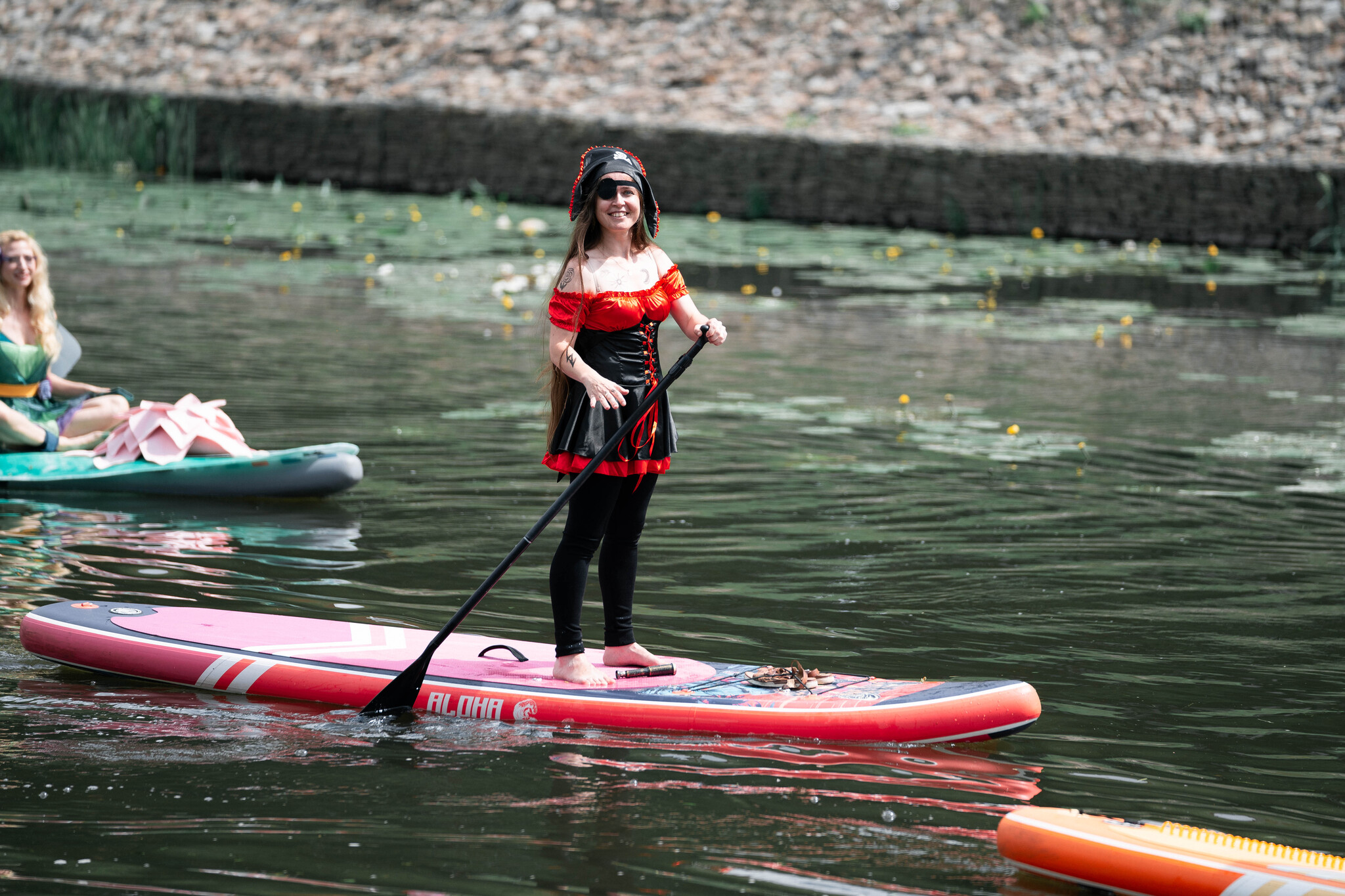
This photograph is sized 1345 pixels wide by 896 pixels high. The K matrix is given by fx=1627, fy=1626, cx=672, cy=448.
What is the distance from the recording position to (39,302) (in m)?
6.84

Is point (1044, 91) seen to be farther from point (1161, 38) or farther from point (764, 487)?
point (764, 487)

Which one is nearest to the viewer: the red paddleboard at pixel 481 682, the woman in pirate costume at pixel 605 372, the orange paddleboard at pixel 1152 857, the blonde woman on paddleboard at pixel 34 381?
the orange paddleboard at pixel 1152 857

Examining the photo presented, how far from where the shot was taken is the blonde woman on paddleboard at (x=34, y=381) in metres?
6.77

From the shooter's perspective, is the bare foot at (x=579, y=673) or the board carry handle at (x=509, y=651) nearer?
the bare foot at (x=579, y=673)

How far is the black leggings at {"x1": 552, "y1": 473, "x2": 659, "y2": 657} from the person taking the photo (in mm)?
4395

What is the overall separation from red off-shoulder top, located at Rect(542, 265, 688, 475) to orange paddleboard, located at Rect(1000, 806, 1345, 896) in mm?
1486

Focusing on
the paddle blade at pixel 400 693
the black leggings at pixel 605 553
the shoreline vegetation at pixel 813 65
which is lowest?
the paddle blade at pixel 400 693

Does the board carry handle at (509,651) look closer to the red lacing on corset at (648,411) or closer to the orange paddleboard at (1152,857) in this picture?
the red lacing on corset at (648,411)

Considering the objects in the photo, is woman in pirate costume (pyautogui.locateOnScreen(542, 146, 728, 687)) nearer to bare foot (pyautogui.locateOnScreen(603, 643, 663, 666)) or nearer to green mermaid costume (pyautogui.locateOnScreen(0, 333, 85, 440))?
bare foot (pyautogui.locateOnScreen(603, 643, 663, 666))

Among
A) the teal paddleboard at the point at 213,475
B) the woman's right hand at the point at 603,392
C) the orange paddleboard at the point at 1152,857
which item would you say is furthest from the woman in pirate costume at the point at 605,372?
the teal paddleboard at the point at 213,475

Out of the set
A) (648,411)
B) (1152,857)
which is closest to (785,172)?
(648,411)

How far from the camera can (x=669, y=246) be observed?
15.0 metres

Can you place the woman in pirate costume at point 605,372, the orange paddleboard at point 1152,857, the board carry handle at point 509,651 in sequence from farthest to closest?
the board carry handle at point 509,651 → the woman in pirate costume at point 605,372 → the orange paddleboard at point 1152,857

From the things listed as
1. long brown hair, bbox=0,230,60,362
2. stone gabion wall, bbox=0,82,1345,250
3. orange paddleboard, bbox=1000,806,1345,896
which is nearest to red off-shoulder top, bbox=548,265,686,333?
orange paddleboard, bbox=1000,806,1345,896
